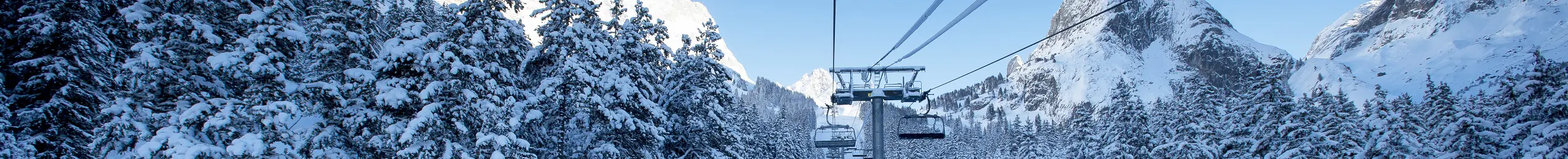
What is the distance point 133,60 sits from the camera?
11102 mm

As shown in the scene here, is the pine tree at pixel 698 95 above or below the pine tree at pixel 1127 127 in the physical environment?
below

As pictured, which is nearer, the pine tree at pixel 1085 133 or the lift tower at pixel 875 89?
the lift tower at pixel 875 89

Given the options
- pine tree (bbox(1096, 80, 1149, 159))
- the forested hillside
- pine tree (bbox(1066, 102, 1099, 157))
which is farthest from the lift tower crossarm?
pine tree (bbox(1066, 102, 1099, 157))

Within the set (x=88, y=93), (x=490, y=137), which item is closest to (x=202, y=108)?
(x=88, y=93)

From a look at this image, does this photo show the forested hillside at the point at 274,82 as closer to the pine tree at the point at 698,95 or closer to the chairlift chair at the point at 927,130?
the pine tree at the point at 698,95

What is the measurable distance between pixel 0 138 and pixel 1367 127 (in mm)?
34925

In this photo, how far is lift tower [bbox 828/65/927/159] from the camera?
19.7m

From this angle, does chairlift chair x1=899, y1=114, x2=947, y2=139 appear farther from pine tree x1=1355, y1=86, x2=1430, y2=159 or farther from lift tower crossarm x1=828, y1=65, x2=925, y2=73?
pine tree x1=1355, y1=86, x2=1430, y2=159

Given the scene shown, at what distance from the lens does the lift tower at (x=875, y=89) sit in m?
19.7

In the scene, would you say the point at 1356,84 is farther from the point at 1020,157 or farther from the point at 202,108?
the point at 202,108

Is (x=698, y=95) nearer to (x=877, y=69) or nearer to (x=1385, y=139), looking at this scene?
(x=877, y=69)

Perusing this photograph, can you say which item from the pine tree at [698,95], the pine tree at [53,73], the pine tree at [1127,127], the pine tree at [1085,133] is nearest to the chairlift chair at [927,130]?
the pine tree at [698,95]

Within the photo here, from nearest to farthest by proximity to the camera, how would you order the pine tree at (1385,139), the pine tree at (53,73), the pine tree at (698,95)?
the pine tree at (53,73), the pine tree at (698,95), the pine tree at (1385,139)

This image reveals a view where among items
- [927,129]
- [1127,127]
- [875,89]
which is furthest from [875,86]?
[1127,127]
